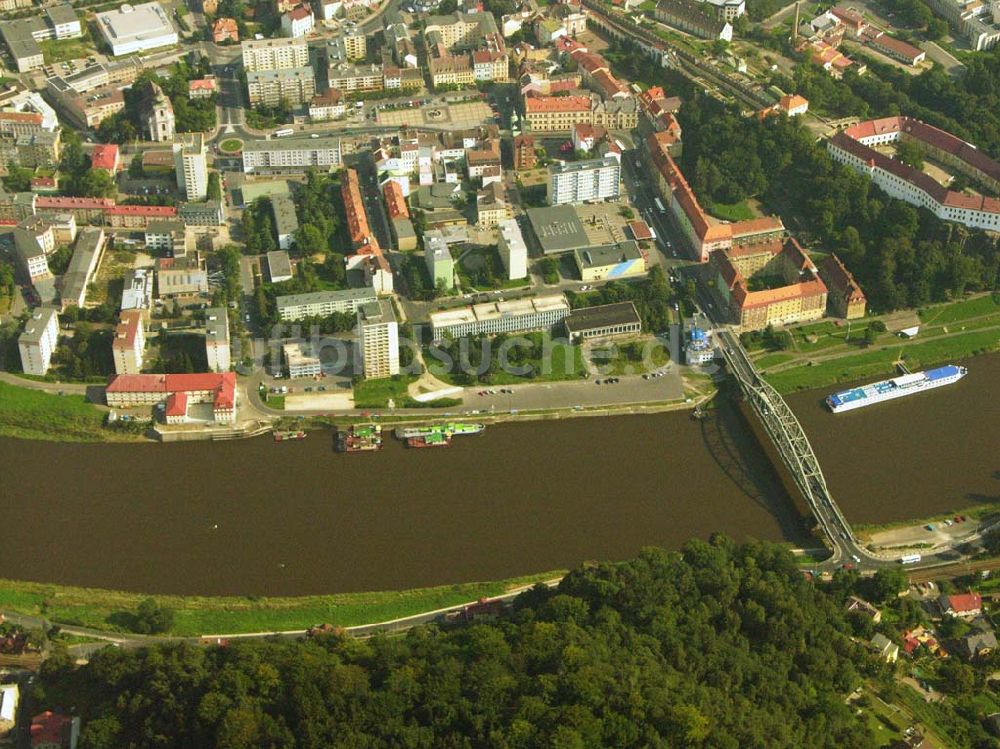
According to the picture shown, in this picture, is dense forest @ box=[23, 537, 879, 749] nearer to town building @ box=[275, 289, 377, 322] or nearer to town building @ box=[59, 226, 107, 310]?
town building @ box=[275, 289, 377, 322]

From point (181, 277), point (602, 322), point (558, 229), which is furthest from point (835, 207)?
point (181, 277)

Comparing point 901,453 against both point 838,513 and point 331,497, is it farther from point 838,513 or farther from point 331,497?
point 331,497

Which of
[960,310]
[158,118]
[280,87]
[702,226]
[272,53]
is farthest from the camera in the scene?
[272,53]

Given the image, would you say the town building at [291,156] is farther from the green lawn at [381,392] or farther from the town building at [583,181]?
the green lawn at [381,392]

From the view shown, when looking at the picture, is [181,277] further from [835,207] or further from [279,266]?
[835,207]

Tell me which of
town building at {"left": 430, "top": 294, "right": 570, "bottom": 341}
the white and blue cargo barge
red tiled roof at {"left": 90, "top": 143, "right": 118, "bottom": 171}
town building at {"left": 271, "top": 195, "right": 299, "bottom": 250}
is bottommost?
the white and blue cargo barge

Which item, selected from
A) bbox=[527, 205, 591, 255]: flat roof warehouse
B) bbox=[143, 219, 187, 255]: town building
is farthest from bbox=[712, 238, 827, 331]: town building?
bbox=[143, 219, 187, 255]: town building
